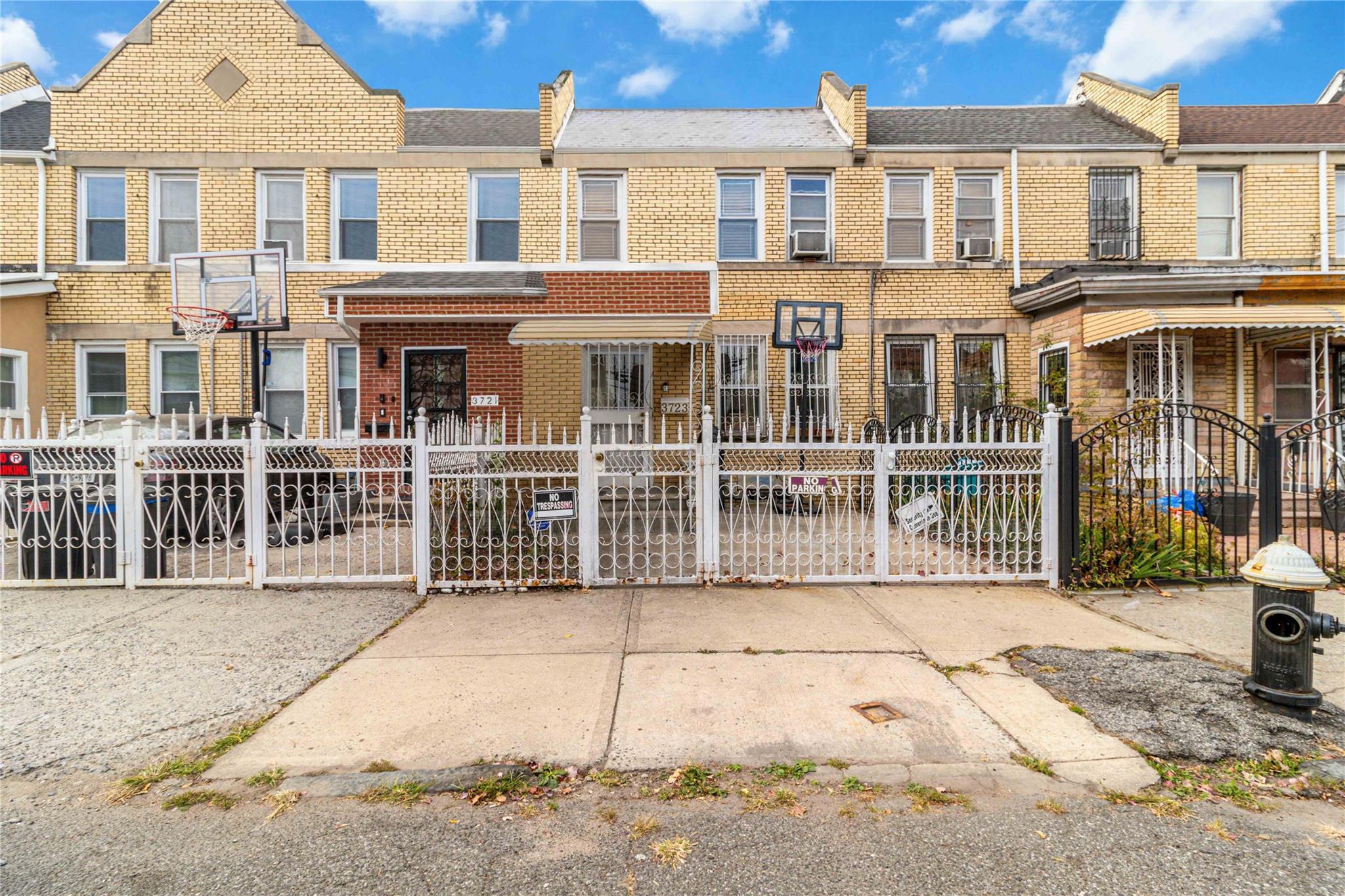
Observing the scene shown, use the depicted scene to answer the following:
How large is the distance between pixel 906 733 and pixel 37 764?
4.43 meters

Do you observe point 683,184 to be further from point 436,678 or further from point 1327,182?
point 1327,182

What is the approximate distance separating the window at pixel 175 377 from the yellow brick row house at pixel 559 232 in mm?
41

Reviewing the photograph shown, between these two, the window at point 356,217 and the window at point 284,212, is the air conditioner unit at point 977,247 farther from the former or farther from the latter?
the window at point 284,212

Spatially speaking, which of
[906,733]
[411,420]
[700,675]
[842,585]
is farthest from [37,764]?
[411,420]

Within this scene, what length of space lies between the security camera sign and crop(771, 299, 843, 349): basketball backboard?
30.3 feet

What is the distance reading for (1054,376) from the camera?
36.0ft

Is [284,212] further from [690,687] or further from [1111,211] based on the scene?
[1111,211]

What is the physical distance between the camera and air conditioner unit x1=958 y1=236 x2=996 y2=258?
1225 cm

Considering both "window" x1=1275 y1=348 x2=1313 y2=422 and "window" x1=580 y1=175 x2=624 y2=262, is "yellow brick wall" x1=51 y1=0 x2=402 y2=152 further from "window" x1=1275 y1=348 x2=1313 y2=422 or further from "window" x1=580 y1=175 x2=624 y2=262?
"window" x1=1275 y1=348 x2=1313 y2=422

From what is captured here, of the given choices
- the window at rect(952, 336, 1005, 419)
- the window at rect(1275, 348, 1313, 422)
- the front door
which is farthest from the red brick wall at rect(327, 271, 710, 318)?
the window at rect(1275, 348, 1313, 422)

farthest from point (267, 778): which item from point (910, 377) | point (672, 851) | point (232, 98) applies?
point (232, 98)

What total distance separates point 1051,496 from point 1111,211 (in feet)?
29.8

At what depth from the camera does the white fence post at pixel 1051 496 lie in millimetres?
6270

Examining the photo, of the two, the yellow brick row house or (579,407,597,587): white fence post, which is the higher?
Answer: the yellow brick row house
